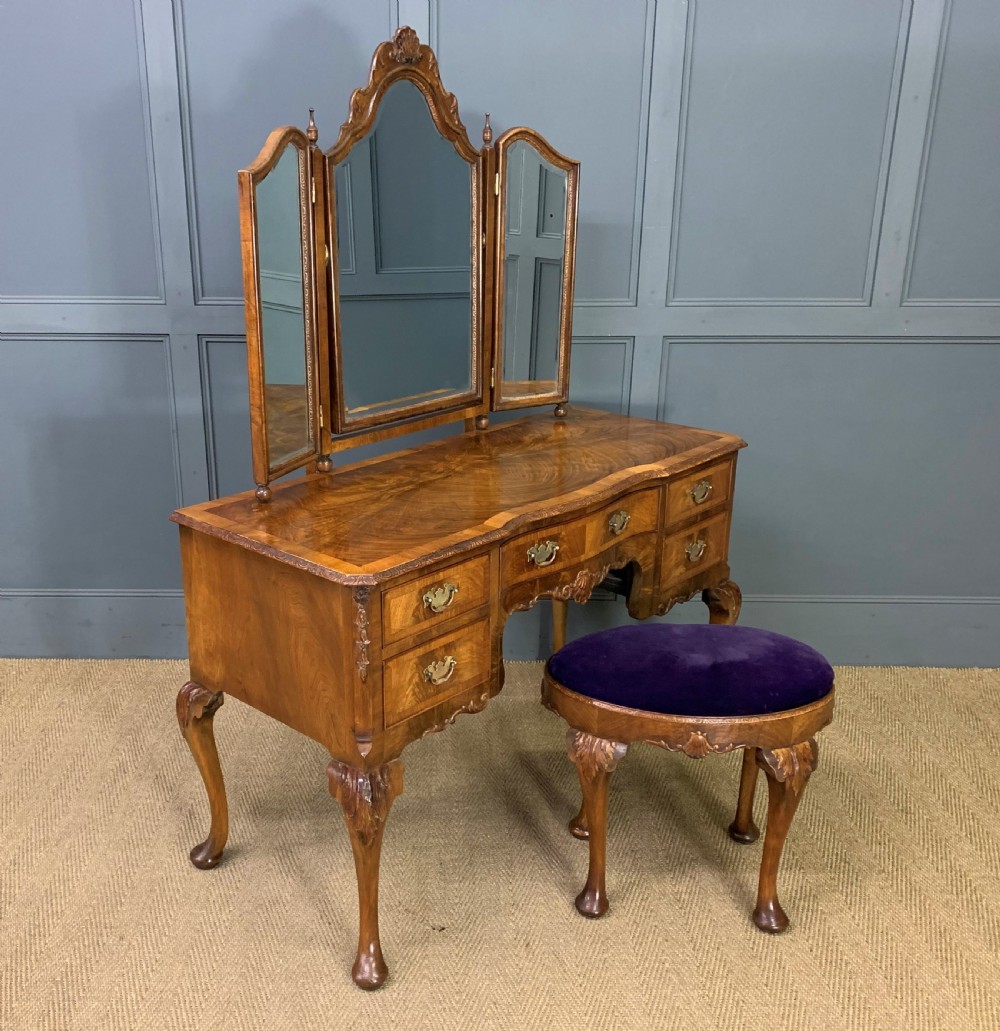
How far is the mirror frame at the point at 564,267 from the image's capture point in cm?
246

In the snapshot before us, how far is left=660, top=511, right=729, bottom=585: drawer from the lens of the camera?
2459 mm

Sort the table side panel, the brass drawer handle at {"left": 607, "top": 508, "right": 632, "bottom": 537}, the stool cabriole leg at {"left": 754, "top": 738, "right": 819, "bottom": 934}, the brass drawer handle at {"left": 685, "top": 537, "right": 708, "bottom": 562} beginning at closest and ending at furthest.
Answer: the table side panel, the stool cabriole leg at {"left": 754, "top": 738, "right": 819, "bottom": 934}, the brass drawer handle at {"left": 607, "top": 508, "right": 632, "bottom": 537}, the brass drawer handle at {"left": 685, "top": 537, "right": 708, "bottom": 562}

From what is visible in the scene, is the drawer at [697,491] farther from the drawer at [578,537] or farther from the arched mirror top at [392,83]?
the arched mirror top at [392,83]

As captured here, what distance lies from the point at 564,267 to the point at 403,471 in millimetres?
760

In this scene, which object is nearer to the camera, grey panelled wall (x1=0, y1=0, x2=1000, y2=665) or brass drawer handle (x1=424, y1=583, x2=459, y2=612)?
brass drawer handle (x1=424, y1=583, x2=459, y2=612)

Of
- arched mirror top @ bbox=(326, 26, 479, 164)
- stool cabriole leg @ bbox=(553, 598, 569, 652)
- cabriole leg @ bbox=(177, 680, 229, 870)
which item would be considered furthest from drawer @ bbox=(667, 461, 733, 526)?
cabriole leg @ bbox=(177, 680, 229, 870)

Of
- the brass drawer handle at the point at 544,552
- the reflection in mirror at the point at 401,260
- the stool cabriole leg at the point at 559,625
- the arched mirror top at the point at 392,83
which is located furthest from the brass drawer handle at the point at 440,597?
the stool cabriole leg at the point at 559,625

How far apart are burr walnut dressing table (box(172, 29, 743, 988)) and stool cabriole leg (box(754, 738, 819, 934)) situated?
1.72 feet

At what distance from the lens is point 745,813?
7.93 ft

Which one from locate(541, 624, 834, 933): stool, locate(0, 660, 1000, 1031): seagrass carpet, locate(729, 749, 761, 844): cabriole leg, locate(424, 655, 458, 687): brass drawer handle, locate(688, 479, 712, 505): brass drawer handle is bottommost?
locate(0, 660, 1000, 1031): seagrass carpet

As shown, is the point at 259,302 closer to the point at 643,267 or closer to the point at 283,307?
the point at 283,307

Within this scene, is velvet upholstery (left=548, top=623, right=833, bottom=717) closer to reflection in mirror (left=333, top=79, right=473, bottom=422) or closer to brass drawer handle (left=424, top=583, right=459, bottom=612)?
brass drawer handle (left=424, top=583, right=459, bottom=612)

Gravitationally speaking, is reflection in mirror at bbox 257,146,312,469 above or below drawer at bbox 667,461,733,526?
above

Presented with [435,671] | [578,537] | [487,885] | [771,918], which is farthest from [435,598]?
[771,918]
